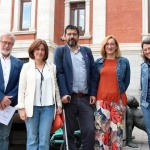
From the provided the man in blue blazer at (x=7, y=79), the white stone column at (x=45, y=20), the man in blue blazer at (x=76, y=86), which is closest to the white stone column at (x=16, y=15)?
the white stone column at (x=45, y=20)

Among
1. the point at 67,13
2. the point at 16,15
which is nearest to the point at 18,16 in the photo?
the point at 16,15

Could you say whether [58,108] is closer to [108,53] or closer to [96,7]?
[108,53]

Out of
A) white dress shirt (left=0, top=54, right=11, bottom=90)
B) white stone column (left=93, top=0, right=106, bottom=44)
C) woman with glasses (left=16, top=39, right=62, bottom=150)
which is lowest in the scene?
woman with glasses (left=16, top=39, right=62, bottom=150)

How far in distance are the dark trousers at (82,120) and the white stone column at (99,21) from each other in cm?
1174

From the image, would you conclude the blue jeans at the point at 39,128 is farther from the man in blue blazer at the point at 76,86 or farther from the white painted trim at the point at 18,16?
the white painted trim at the point at 18,16

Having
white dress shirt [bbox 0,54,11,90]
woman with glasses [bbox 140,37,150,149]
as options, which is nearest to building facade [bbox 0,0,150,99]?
woman with glasses [bbox 140,37,150,149]

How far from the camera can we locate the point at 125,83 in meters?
4.30

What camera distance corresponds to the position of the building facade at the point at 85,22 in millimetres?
15070

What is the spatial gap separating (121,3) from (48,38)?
4.87 m

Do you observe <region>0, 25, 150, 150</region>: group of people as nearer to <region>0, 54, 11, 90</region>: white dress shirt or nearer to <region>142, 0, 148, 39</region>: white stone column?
<region>0, 54, 11, 90</region>: white dress shirt

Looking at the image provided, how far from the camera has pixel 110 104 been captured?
411cm

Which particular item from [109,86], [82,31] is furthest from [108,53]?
[82,31]

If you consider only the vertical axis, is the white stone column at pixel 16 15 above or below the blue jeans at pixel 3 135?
above

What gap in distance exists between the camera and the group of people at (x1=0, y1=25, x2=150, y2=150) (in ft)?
12.8
